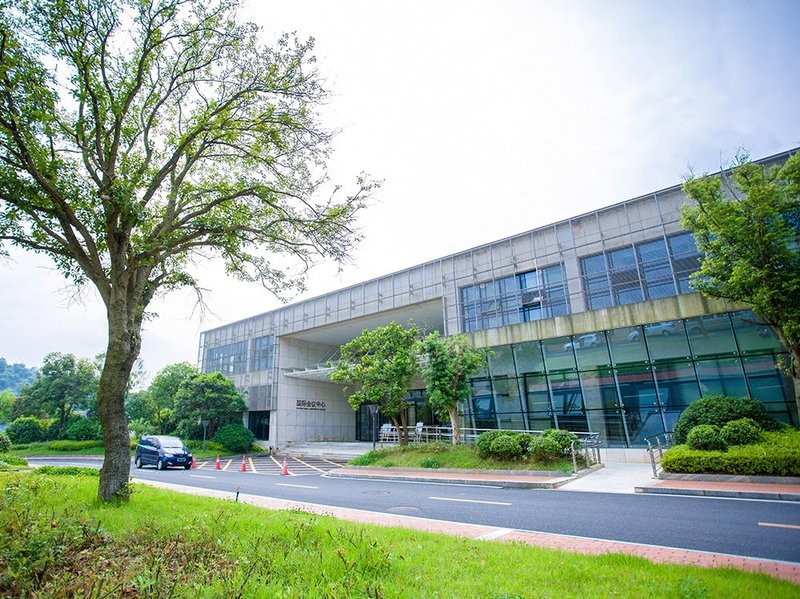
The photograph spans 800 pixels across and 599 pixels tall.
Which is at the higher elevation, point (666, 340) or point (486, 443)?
point (666, 340)

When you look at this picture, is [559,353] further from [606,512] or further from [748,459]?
[606,512]

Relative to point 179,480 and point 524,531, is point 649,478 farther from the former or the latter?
point 179,480

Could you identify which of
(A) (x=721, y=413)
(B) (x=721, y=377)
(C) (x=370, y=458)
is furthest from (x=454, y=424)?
(B) (x=721, y=377)

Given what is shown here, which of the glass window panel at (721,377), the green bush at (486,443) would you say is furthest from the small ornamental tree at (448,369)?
the glass window panel at (721,377)

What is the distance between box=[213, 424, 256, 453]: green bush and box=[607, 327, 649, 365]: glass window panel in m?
27.4

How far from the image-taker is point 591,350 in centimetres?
1903

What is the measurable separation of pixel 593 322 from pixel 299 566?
17.3m

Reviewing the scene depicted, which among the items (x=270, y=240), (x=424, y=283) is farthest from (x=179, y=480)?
(x=424, y=283)

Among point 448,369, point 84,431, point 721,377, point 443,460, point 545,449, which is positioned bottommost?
point 443,460

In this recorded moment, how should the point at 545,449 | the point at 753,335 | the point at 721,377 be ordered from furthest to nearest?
the point at 721,377, the point at 753,335, the point at 545,449

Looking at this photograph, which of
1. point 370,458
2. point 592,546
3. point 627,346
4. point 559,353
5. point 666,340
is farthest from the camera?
point 370,458

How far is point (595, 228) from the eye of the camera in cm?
2231

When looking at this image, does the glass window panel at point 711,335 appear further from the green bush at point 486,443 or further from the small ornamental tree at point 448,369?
the small ornamental tree at point 448,369

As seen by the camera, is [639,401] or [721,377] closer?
[721,377]
